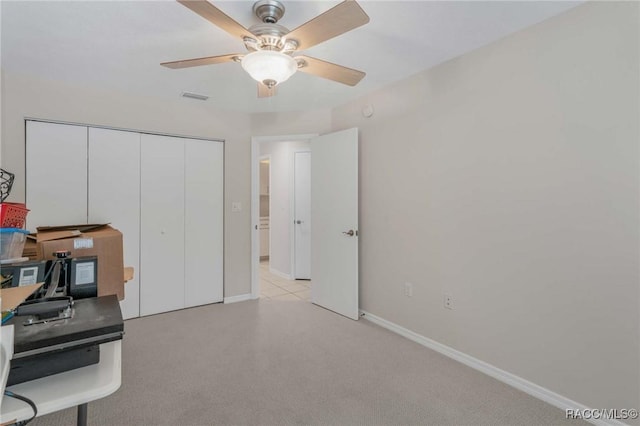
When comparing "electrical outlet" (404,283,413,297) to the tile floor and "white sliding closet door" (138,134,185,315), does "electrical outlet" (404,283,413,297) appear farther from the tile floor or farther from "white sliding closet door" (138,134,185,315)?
"white sliding closet door" (138,134,185,315)

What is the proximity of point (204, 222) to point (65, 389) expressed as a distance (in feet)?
9.75

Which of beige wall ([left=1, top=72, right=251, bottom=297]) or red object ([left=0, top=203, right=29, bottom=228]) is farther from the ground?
Answer: beige wall ([left=1, top=72, right=251, bottom=297])

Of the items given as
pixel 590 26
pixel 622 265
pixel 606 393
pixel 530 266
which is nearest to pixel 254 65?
pixel 590 26

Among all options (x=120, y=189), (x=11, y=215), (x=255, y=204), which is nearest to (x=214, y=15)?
(x=11, y=215)

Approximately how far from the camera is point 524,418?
183 centimetres

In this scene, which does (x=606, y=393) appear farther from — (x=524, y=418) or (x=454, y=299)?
(x=454, y=299)

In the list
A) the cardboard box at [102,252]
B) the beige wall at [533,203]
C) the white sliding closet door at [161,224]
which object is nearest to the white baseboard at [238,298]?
the white sliding closet door at [161,224]

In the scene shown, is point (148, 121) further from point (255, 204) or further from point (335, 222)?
point (335, 222)

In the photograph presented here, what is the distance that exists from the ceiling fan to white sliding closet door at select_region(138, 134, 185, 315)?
6.00 feet

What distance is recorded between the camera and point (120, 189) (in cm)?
325

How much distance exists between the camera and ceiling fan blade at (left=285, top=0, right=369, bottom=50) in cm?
134

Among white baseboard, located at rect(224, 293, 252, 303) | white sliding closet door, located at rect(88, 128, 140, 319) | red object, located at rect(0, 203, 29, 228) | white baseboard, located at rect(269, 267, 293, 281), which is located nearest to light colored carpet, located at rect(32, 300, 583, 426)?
white sliding closet door, located at rect(88, 128, 140, 319)

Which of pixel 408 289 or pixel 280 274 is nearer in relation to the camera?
pixel 408 289

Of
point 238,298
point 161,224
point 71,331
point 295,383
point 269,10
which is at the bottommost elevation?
point 295,383
